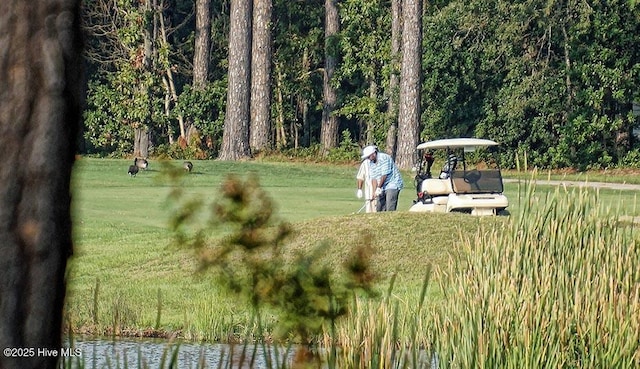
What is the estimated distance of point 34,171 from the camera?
4.37 m

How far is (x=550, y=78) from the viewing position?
41750 mm

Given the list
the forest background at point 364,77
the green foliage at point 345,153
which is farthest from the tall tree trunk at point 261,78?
the green foliage at point 345,153

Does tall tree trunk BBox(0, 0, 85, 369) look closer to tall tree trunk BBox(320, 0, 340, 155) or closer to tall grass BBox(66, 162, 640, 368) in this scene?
tall grass BBox(66, 162, 640, 368)

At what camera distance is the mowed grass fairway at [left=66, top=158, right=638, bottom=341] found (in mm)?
13148

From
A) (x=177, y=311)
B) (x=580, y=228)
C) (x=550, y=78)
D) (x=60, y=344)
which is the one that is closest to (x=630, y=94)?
(x=550, y=78)

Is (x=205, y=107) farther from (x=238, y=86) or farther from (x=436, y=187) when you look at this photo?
(x=436, y=187)

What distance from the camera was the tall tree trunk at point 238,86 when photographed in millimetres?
45406

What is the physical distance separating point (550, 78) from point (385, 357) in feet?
116

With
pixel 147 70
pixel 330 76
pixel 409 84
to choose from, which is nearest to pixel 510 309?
pixel 409 84

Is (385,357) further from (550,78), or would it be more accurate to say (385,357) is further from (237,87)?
(237,87)

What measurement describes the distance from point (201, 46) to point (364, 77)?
19.0ft

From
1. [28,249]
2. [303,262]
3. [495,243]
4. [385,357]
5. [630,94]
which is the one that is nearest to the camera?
[28,249]

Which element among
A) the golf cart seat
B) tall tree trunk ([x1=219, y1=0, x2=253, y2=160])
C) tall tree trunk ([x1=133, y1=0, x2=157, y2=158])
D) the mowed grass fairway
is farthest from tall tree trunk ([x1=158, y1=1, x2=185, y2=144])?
the golf cart seat

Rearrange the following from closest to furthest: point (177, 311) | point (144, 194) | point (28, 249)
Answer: point (28, 249)
point (177, 311)
point (144, 194)
